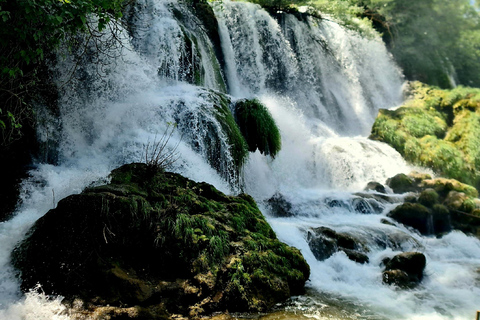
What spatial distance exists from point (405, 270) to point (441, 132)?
11.4 metres

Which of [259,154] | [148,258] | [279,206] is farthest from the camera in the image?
[259,154]

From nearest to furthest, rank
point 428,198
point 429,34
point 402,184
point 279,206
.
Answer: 1. point 279,206
2. point 428,198
3. point 402,184
4. point 429,34

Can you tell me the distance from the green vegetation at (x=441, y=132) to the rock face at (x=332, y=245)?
853 centimetres

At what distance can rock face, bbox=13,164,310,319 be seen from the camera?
14.1 ft

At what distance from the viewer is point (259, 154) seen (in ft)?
32.1

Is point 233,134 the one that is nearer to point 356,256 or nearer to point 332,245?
point 332,245

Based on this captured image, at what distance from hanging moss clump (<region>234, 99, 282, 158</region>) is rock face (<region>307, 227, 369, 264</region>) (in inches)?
106

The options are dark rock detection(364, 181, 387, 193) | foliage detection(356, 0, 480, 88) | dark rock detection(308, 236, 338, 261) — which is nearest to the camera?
dark rock detection(308, 236, 338, 261)

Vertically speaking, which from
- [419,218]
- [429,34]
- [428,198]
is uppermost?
[429,34]

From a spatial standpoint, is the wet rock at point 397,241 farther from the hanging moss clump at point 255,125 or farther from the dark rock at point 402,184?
the dark rock at point 402,184

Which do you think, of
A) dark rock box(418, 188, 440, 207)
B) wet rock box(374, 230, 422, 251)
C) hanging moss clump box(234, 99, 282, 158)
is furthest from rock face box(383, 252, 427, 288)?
dark rock box(418, 188, 440, 207)

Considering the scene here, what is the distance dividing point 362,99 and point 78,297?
17.6 meters

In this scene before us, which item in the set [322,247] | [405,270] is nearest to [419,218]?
[405,270]

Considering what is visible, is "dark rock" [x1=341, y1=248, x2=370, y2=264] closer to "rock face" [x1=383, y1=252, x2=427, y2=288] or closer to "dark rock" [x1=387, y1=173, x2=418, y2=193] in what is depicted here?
"rock face" [x1=383, y1=252, x2=427, y2=288]
